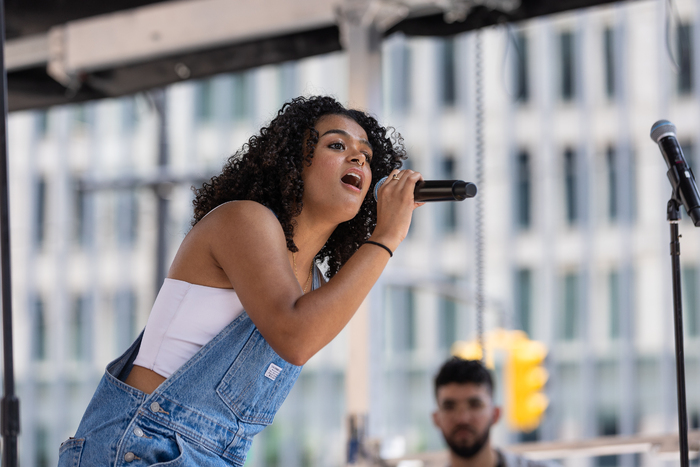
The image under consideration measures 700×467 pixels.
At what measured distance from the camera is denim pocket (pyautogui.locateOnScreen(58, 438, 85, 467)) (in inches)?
58.8

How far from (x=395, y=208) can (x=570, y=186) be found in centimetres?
1809

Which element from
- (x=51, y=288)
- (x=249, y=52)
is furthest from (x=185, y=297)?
(x=51, y=288)

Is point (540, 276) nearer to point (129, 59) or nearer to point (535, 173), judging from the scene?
point (535, 173)

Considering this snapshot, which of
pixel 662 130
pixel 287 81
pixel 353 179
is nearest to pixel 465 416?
pixel 662 130

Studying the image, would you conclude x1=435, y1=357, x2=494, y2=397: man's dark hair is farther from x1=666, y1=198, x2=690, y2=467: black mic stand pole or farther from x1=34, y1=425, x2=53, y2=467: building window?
x1=34, y1=425, x2=53, y2=467: building window

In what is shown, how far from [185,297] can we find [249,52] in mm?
2410

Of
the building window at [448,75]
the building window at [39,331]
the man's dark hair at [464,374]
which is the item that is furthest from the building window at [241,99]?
the man's dark hair at [464,374]

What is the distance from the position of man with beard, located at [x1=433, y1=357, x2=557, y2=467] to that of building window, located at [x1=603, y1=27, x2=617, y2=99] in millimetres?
16845

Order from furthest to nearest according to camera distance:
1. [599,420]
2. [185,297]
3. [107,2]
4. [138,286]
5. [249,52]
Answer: [138,286] < [599,420] < [249,52] < [107,2] < [185,297]

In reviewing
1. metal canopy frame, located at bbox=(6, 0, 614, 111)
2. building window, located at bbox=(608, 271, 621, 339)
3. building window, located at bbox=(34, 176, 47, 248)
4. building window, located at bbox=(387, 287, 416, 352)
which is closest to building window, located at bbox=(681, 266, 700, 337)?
building window, located at bbox=(608, 271, 621, 339)

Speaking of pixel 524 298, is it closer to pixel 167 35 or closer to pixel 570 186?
pixel 570 186

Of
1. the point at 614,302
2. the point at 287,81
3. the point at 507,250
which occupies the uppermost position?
the point at 287,81

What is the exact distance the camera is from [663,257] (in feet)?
58.9

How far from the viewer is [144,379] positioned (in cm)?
153
